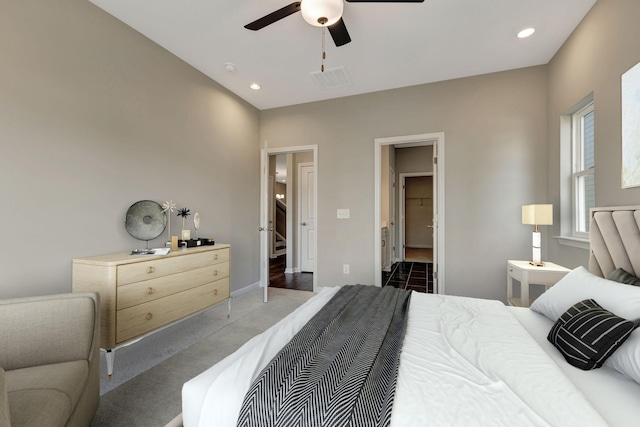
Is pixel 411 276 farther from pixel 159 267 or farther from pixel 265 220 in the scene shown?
pixel 159 267

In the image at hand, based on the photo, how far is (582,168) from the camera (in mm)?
2564

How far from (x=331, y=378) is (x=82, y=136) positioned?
254 centimetres

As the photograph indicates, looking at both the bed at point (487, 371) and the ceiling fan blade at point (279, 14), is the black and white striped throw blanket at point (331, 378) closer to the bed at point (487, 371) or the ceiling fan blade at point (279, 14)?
the bed at point (487, 371)

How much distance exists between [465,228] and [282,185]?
8.71 m

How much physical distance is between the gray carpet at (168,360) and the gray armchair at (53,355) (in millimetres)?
258

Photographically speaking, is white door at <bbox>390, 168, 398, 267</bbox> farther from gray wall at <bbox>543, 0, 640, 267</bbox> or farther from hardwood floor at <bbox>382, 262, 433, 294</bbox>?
gray wall at <bbox>543, 0, 640, 267</bbox>

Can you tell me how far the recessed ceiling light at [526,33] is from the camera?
2.40 metres

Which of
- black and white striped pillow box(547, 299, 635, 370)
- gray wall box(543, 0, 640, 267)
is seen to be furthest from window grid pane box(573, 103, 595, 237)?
black and white striped pillow box(547, 299, 635, 370)

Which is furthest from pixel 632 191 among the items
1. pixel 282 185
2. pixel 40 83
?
pixel 282 185

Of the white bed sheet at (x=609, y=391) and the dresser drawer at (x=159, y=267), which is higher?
the dresser drawer at (x=159, y=267)

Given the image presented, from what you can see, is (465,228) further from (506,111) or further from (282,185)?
(282,185)

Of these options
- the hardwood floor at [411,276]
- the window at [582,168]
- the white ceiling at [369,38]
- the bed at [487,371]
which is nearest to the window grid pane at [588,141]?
the window at [582,168]

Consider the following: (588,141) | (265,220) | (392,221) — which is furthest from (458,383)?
(392,221)

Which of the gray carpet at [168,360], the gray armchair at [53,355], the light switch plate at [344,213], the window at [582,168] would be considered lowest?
the gray carpet at [168,360]
